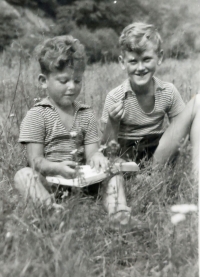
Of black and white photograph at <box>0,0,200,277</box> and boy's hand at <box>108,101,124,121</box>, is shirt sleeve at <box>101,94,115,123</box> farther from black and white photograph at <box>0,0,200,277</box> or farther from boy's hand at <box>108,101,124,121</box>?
boy's hand at <box>108,101,124,121</box>

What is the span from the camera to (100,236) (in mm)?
2188

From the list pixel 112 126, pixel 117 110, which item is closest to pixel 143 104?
pixel 112 126

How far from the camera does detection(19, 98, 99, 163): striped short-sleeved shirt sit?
2789 millimetres

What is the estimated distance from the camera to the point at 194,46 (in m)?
3.14

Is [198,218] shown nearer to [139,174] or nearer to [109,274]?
[109,274]

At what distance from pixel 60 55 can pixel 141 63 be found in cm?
56

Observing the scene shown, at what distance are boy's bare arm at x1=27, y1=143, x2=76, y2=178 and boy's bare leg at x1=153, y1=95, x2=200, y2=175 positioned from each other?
0.65m

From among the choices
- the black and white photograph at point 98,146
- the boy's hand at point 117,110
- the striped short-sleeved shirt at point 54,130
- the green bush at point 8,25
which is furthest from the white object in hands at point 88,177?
the green bush at point 8,25

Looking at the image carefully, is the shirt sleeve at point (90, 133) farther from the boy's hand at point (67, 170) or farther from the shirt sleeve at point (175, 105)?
the shirt sleeve at point (175, 105)

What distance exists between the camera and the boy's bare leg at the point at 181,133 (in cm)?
286

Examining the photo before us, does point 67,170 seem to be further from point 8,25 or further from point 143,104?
point 8,25

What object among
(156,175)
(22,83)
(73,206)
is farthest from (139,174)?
(22,83)

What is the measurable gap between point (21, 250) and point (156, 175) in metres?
1.00

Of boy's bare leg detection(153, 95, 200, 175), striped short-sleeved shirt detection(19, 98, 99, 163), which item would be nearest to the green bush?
striped short-sleeved shirt detection(19, 98, 99, 163)
